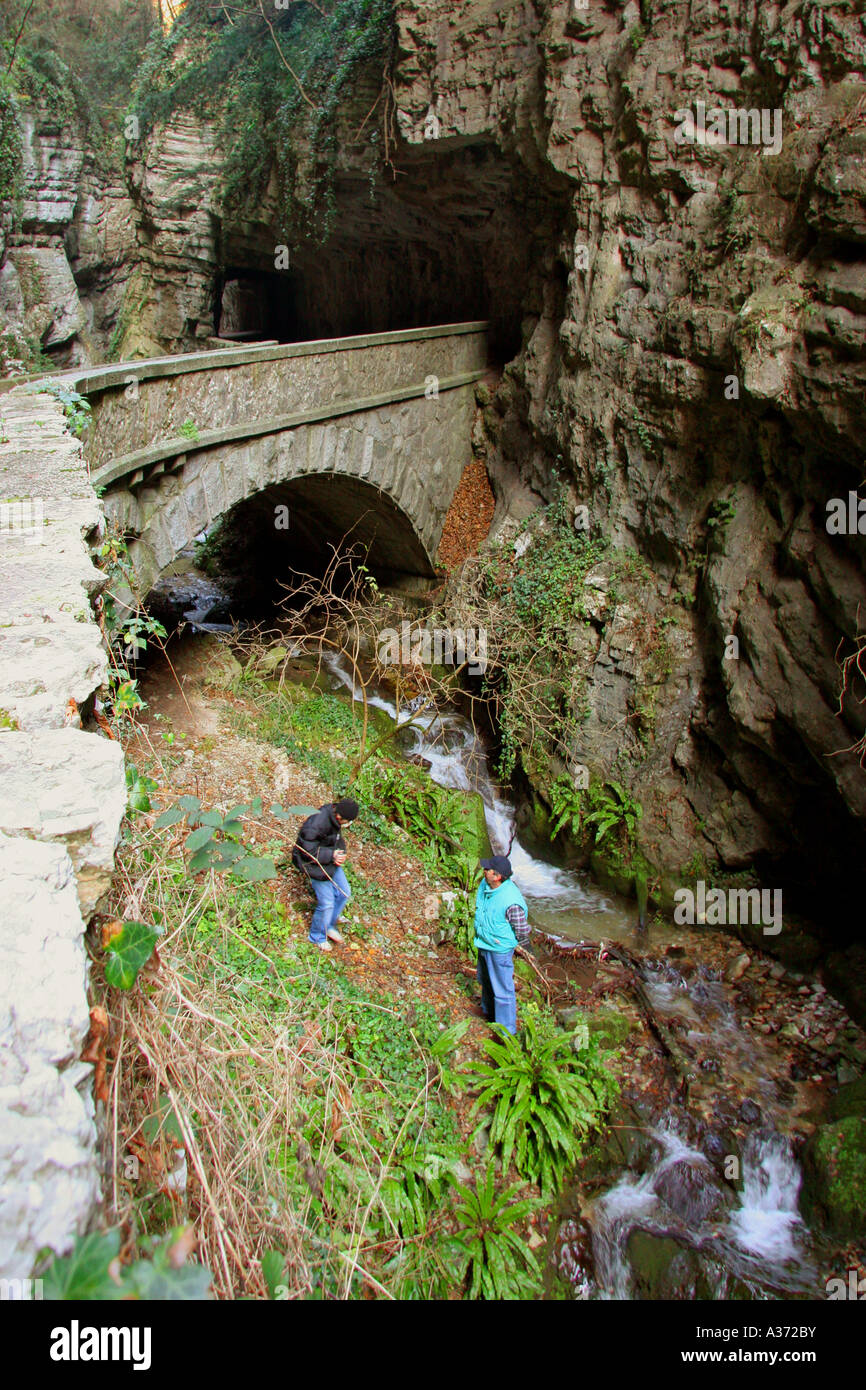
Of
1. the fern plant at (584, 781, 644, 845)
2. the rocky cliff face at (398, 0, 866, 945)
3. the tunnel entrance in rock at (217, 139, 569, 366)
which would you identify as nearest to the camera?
the rocky cliff face at (398, 0, 866, 945)

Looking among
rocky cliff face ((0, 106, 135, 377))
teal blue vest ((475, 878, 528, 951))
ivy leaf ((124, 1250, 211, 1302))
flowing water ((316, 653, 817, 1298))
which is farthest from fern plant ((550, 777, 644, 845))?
rocky cliff face ((0, 106, 135, 377))

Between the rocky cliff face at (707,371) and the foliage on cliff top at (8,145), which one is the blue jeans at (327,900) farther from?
the foliage on cliff top at (8,145)

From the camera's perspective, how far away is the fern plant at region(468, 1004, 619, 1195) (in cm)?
581

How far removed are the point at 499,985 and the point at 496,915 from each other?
0.80 metres

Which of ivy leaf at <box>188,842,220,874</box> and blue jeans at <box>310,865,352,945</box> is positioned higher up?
ivy leaf at <box>188,842,220,874</box>

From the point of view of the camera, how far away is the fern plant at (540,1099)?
19.1 feet

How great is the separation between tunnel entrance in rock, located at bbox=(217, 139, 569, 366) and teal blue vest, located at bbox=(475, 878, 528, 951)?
10.2 meters

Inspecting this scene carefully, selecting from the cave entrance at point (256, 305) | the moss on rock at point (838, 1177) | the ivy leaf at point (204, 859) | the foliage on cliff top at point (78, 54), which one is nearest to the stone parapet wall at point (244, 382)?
the ivy leaf at point (204, 859)

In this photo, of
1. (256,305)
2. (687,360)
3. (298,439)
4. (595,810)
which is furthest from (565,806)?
(256,305)

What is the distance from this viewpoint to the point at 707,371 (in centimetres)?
936

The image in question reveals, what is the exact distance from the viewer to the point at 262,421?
368 inches

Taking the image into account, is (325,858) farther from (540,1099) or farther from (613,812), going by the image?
(613,812)

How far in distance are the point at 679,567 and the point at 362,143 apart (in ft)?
30.7

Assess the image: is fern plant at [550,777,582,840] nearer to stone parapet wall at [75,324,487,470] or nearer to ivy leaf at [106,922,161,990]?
stone parapet wall at [75,324,487,470]
